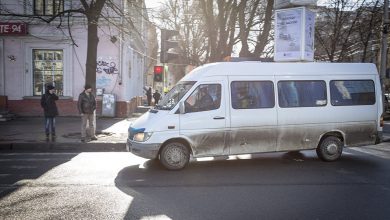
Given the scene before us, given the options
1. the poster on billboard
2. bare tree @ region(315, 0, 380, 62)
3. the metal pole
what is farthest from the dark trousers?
bare tree @ region(315, 0, 380, 62)

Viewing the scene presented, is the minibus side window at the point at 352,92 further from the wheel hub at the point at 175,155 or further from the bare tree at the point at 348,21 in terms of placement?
the bare tree at the point at 348,21

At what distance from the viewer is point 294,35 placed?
40.3ft

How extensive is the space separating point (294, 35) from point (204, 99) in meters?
5.29

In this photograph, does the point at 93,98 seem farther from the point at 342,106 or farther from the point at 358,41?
the point at 358,41

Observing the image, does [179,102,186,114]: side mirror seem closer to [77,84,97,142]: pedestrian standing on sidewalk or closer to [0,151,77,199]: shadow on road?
[0,151,77,199]: shadow on road

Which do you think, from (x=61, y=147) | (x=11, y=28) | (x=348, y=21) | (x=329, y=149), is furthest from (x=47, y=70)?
(x=348, y=21)

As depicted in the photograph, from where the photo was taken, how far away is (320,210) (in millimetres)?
5617

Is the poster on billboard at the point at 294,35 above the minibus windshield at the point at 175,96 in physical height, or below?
above

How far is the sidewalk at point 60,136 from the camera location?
1145cm

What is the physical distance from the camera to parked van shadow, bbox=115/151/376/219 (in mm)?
5855

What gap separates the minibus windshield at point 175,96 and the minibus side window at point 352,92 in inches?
138

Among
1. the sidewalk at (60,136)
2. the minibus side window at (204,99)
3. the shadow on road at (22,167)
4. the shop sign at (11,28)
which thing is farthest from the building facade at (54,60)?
the minibus side window at (204,99)

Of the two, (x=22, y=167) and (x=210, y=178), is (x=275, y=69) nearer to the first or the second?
(x=210, y=178)

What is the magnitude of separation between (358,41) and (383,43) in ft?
37.2
